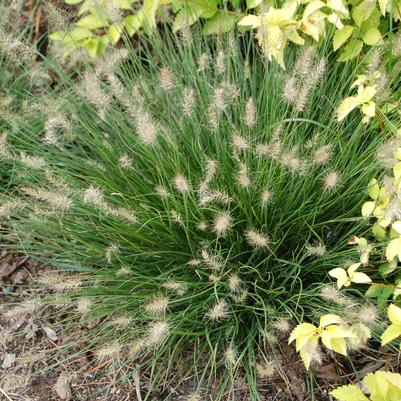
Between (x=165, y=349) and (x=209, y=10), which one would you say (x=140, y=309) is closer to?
(x=165, y=349)

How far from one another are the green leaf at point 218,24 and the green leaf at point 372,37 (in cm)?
68

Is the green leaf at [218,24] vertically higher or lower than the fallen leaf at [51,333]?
higher

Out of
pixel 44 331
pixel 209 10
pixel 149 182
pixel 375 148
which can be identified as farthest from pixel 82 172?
pixel 375 148

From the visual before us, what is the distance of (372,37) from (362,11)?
129mm

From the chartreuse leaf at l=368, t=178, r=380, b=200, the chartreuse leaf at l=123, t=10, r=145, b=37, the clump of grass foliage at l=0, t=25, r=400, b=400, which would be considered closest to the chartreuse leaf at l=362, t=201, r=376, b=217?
the chartreuse leaf at l=368, t=178, r=380, b=200

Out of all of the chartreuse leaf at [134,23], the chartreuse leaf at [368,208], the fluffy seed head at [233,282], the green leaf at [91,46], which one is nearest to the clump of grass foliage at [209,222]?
the fluffy seed head at [233,282]

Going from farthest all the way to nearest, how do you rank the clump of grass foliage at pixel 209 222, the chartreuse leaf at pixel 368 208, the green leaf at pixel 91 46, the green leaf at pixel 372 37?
the green leaf at pixel 91 46 → the green leaf at pixel 372 37 → the clump of grass foliage at pixel 209 222 → the chartreuse leaf at pixel 368 208

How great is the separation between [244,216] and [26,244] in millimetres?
1207

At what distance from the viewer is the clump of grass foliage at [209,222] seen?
2564 millimetres

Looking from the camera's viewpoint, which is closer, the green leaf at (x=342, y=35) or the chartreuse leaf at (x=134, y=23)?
the green leaf at (x=342, y=35)

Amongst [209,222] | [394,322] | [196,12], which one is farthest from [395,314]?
[196,12]

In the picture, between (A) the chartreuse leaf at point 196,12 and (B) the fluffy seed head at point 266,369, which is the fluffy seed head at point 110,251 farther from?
(A) the chartreuse leaf at point 196,12

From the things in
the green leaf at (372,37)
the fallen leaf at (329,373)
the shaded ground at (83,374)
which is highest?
the green leaf at (372,37)

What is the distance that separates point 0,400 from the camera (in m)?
2.84
